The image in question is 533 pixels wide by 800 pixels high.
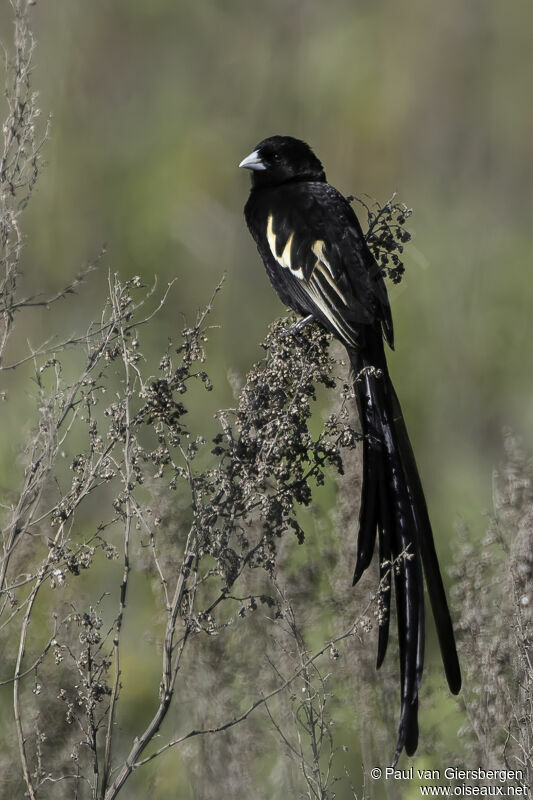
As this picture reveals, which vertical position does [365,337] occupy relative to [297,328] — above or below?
above

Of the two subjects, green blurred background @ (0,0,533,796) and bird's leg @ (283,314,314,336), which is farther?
green blurred background @ (0,0,533,796)

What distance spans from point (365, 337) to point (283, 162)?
2.61 feet

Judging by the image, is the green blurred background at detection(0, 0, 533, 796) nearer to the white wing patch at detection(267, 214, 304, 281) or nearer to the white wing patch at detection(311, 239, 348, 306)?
the white wing patch at detection(267, 214, 304, 281)

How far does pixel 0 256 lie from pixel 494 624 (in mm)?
1378

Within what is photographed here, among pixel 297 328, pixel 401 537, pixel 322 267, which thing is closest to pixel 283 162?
pixel 322 267

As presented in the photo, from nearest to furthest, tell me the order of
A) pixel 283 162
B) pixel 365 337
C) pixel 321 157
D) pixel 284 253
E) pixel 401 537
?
pixel 401 537
pixel 365 337
pixel 284 253
pixel 283 162
pixel 321 157

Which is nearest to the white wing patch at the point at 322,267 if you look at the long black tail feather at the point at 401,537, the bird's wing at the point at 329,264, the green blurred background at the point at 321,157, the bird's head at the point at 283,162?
the bird's wing at the point at 329,264

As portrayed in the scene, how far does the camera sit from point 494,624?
8.02 ft

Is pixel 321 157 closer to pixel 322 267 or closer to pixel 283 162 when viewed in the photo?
pixel 283 162

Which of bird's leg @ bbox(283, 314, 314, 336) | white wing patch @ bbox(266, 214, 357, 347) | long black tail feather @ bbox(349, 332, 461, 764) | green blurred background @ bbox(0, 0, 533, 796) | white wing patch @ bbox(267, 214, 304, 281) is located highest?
green blurred background @ bbox(0, 0, 533, 796)

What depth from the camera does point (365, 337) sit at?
103 inches

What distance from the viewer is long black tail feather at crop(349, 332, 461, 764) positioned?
200cm

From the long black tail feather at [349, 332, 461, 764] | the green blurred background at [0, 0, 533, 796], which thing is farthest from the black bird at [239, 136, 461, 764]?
the green blurred background at [0, 0, 533, 796]

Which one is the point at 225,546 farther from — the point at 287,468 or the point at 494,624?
the point at 494,624
